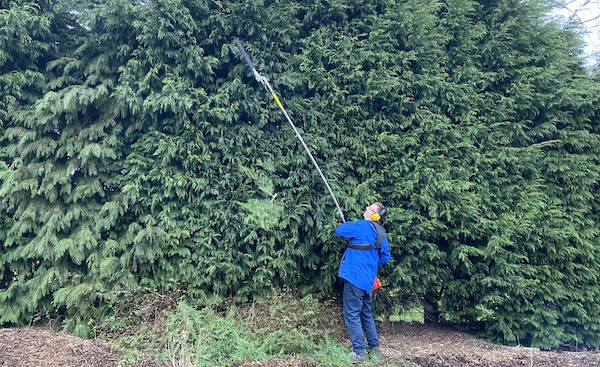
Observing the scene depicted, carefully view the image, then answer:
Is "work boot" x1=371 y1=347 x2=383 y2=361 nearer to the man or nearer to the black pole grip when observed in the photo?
the man

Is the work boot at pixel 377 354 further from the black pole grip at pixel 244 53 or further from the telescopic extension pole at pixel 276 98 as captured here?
the black pole grip at pixel 244 53

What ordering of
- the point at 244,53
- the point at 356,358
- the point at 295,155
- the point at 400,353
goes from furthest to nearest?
the point at 295,155 < the point at 244,53 < the point at 400,353 < the point at 356,358

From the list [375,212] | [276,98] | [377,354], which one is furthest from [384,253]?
[276,98]

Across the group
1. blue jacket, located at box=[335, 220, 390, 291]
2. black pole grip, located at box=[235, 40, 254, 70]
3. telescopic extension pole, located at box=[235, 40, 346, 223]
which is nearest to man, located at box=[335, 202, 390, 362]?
blue jacket, located at box=[335, 220, 390, 291]

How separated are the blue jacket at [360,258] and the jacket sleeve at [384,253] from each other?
0.06 metres

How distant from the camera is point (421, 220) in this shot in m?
5.26

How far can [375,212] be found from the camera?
497 cm

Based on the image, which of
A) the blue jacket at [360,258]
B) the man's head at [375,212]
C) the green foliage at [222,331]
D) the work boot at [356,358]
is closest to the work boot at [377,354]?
the work boot at [356,358]

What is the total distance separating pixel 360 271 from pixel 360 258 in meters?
0.15

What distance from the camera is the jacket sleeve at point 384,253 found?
4941 millimetres

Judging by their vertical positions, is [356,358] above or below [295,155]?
below

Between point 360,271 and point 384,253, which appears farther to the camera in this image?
A: point 384,253

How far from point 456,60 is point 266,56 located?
272cm

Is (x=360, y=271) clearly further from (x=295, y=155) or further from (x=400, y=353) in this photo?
(x=295, y=155)
